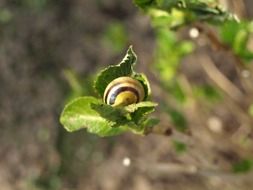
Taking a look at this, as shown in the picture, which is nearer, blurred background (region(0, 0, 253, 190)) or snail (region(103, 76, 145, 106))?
snail (region(103, 76, 145, 106))

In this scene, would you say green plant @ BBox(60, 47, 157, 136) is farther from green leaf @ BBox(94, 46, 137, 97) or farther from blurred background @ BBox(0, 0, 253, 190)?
blurred background @ BBox(0, 0, 253, 190)

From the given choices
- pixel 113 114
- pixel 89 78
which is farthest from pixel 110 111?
pixel 89 78

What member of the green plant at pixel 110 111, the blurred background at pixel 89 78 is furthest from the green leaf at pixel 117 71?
the blurred background at pixel 89 78

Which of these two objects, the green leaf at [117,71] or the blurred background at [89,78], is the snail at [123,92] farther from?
the blurred background at [89,78]

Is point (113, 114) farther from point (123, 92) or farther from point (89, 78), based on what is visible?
point (89, 78)

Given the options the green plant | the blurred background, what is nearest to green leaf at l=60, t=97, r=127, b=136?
the green plant

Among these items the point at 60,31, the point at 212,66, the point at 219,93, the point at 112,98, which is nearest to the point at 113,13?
the point at 60,31
